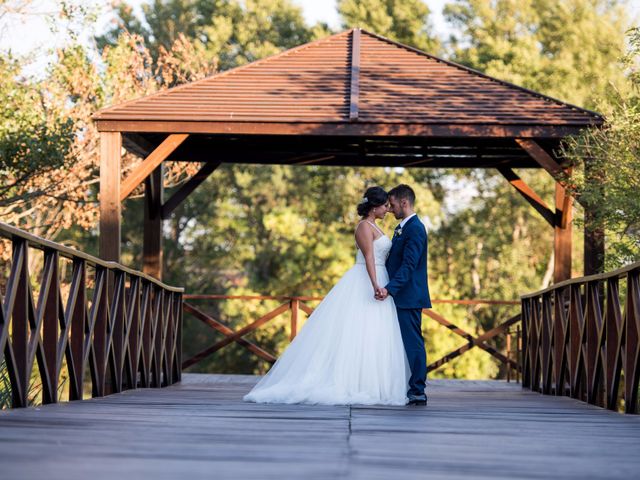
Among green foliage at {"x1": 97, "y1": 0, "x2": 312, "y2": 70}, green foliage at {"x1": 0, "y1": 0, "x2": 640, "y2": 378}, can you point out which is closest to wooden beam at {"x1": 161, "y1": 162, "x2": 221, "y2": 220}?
green foliage at {"x1": 0, "y1": 0, "x2": 640, "y2": 378}

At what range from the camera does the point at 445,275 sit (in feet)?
102

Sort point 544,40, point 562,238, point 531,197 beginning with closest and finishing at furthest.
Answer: point 562,238, point 531,197, point 544,40

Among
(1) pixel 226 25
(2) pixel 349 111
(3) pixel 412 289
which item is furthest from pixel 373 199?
(1) pixel 226 25

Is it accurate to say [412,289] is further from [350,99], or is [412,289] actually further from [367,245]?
[350,99]

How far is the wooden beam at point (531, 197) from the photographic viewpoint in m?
13.9

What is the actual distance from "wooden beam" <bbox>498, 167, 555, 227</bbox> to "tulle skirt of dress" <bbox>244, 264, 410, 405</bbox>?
5.64m

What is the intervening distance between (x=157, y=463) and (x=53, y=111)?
607 inches

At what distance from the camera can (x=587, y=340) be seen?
886 centimetres

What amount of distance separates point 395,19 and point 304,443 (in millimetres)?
27953

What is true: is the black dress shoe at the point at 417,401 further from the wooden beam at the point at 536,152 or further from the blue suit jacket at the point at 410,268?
the wooden beam at the point at 536,152

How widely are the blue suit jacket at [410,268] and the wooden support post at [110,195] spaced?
15.0 feet

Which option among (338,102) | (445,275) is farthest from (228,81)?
(445,275)

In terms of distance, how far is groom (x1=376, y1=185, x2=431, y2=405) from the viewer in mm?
8133

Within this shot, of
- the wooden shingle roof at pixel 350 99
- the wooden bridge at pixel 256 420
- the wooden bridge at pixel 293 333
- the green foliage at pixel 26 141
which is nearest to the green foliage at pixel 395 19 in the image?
the green foliage at pixel 26 141
